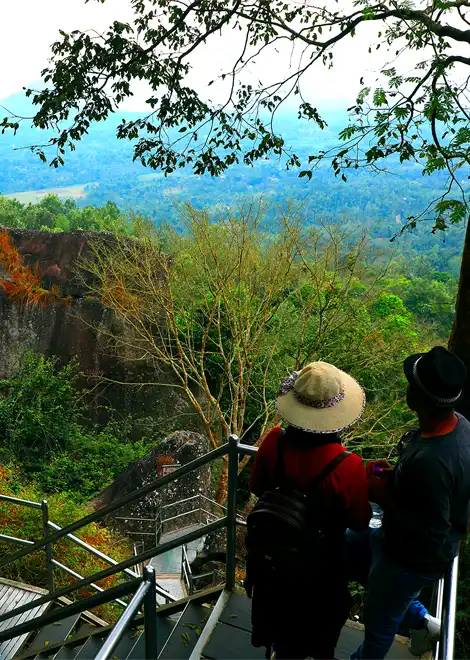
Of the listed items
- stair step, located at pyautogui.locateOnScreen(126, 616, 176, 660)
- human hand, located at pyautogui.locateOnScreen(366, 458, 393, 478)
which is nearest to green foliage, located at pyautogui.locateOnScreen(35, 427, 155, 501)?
stair step, located at pyautogui.locateOnScreen(126, 616, 176, 660)

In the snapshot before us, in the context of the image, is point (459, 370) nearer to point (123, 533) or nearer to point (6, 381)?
point (123, 533)

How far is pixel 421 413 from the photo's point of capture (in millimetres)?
2055

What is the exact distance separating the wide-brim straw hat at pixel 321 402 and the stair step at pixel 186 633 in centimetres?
153

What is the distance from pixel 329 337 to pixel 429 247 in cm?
4592

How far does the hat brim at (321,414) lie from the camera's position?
7.16 feet

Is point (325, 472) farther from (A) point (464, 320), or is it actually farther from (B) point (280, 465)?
(A) point (464, 320)

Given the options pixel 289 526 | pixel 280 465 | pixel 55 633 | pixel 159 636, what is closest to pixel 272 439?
pixel 280 465

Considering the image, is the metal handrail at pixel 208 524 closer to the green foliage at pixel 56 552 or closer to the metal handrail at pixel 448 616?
the metal handrail at pixel 448 616

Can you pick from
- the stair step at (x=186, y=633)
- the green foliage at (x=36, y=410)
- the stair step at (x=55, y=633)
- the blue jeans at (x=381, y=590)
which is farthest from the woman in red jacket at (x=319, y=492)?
the green foliage at (x=36, y=410)

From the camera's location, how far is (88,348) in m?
18.3

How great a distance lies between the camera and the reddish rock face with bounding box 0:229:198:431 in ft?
59.3

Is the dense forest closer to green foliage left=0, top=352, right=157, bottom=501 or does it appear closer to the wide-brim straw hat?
the wide-brim straw hat

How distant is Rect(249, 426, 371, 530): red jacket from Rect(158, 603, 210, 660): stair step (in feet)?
4.17

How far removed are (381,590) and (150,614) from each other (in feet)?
3.09
